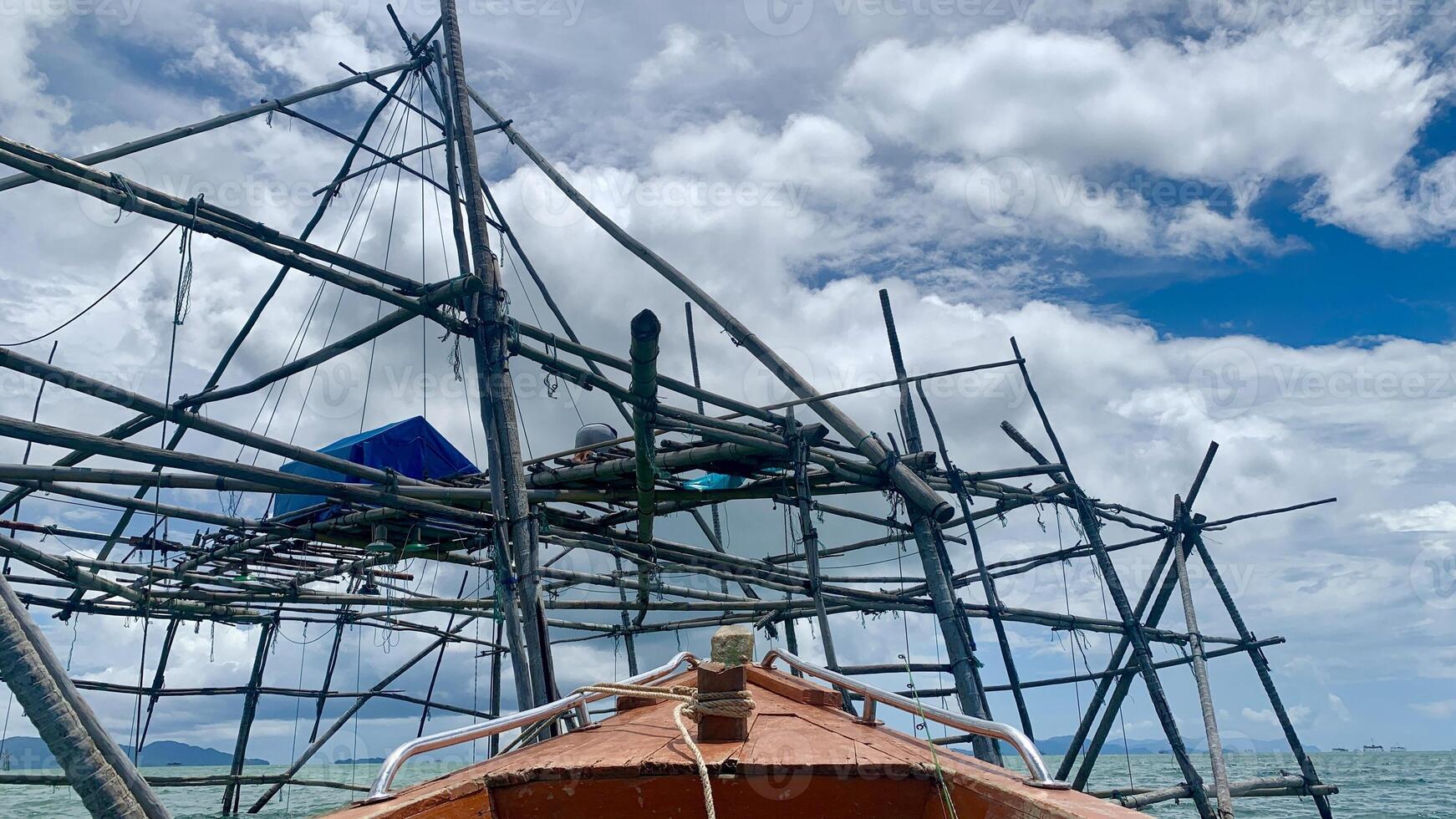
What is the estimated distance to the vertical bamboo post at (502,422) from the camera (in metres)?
7.90

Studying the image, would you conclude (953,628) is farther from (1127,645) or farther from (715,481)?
(1127,645)

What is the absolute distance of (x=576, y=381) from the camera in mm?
8812

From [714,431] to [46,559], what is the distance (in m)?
7.50

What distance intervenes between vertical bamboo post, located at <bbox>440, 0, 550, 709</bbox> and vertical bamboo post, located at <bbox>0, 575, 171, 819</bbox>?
4.24 m

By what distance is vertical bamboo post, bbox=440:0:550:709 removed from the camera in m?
7.90

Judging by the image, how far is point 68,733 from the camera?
356 centimetres

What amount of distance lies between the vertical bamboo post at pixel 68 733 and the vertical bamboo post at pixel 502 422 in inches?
167

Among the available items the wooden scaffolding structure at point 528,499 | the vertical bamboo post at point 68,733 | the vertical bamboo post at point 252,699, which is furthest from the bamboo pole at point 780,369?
the vertical bamboo post at point 252,699

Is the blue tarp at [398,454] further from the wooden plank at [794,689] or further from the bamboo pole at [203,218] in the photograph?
the wooden plank at [794,689]

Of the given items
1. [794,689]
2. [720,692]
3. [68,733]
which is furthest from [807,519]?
[68,733]

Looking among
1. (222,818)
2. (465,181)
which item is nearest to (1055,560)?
(465,181)

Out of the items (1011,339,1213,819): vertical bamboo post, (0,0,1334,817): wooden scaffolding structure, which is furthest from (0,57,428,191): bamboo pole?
(1011,339,1213,819): vertical bamboo post

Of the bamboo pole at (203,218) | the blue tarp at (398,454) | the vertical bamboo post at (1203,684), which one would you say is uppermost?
the bamboo pole at (203,218)

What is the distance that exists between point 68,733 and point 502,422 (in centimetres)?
491
